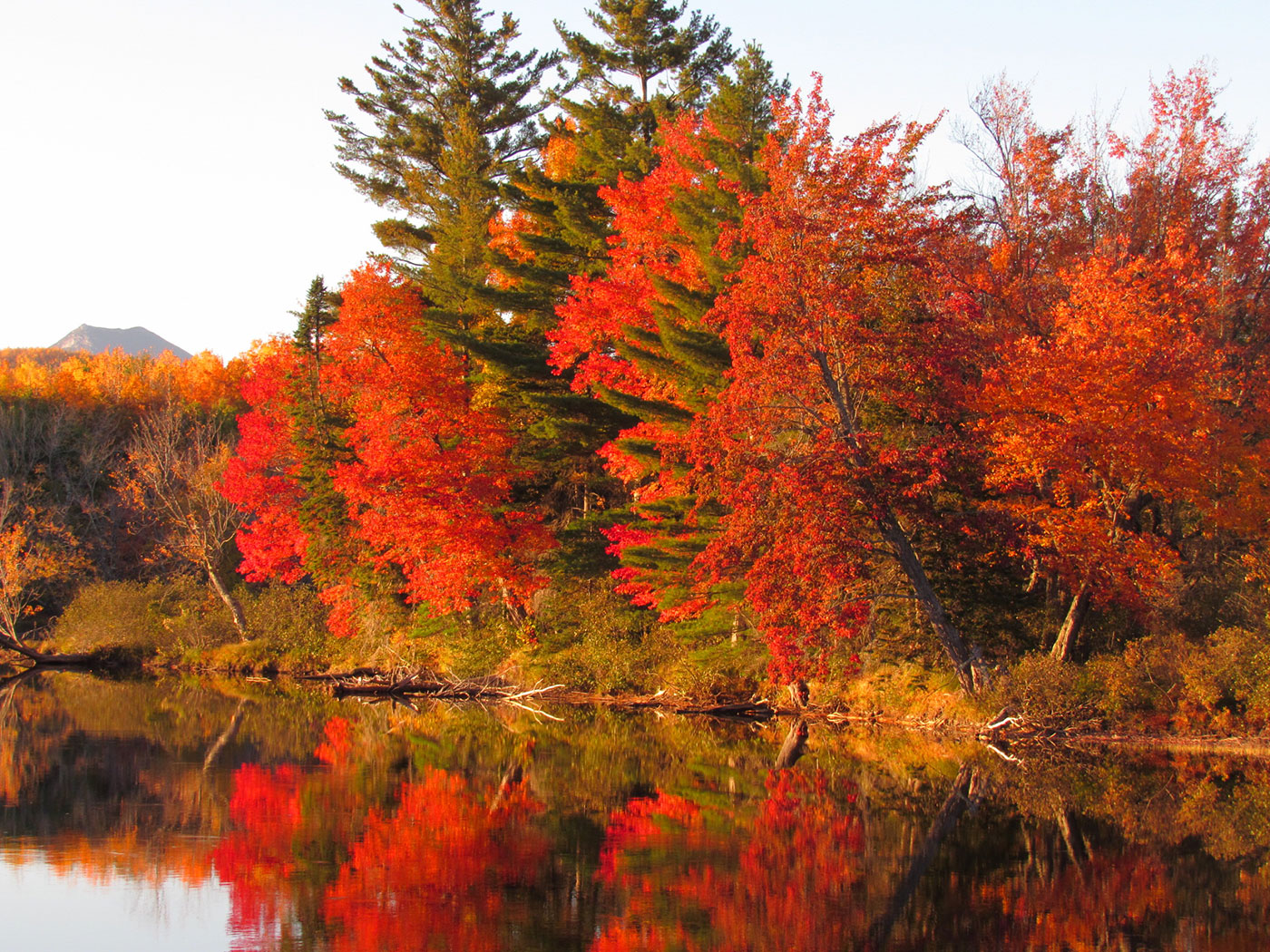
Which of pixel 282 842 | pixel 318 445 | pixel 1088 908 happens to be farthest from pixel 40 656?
pixel 1088 908

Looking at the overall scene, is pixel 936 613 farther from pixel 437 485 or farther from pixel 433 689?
pixel 433 689

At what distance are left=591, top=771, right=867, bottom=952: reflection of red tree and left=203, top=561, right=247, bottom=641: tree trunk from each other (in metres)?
28.2

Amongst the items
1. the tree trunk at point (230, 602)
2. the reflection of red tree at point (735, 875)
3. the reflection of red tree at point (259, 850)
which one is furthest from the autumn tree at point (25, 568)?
the reflection of red tree at point (735, 875)

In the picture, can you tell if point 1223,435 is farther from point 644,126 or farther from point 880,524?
point 644,126

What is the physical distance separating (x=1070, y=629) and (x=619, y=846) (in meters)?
13.0

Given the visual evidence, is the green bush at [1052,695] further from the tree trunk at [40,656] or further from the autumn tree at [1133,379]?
the tree trunk at [40,656]

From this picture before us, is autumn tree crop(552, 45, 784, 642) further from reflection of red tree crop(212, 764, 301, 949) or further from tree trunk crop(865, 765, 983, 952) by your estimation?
reflection of red tree crop(212, 764, 301, 949)

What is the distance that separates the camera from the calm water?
9508mm

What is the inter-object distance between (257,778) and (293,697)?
46.3 feet

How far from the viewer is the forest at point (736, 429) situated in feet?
68.9

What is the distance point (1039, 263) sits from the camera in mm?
28500

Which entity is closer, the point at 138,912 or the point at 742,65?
the point at 138,912

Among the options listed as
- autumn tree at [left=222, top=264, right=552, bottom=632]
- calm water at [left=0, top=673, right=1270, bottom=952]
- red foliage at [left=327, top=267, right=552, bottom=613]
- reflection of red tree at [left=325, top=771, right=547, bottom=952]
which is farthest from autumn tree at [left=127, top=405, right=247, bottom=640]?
reflection of red tree at [left=325, top=771, right=547, bottom=952]

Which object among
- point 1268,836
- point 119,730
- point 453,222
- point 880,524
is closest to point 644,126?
point 453,222
